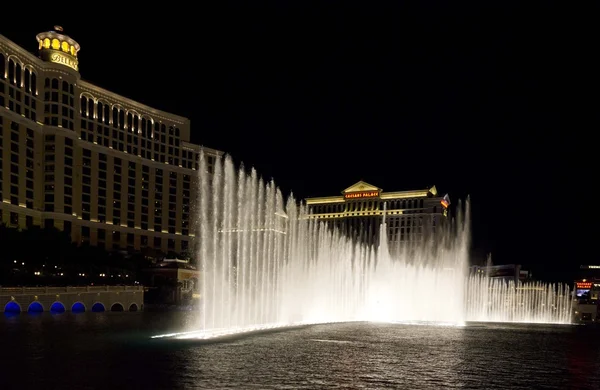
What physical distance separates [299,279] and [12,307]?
26.0 m

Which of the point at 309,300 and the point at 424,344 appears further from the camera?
the point at 309,300

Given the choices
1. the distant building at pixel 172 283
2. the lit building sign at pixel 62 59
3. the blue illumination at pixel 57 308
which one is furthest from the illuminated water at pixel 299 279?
the lit building sign at pixel 62 59

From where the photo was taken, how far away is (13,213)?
86.3m

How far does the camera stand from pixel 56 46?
312 feet

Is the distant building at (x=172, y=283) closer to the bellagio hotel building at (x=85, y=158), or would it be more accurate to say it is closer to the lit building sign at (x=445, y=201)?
the bellagio hotel building at (x=85, y=158)

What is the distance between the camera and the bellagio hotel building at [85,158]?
290 feet

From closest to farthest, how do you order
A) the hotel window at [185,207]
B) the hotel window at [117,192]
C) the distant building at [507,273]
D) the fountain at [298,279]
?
the fountain at [298,279]
the hotel window at [117,192]
the distant building at [507,273]
the hotel window at [185,207]

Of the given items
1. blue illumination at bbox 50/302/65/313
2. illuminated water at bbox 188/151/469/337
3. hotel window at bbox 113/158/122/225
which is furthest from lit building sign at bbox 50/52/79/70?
illuminated water at bbox 188/151/469/337

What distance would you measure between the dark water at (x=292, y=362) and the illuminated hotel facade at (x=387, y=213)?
105 m

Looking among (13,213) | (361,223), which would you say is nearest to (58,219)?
(13,213)

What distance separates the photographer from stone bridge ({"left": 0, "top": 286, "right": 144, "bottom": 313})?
5225 cm

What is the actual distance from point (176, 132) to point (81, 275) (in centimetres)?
5705

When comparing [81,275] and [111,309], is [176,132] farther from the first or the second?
[111,309]

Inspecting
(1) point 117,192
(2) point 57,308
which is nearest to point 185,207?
(1) point 117,192
